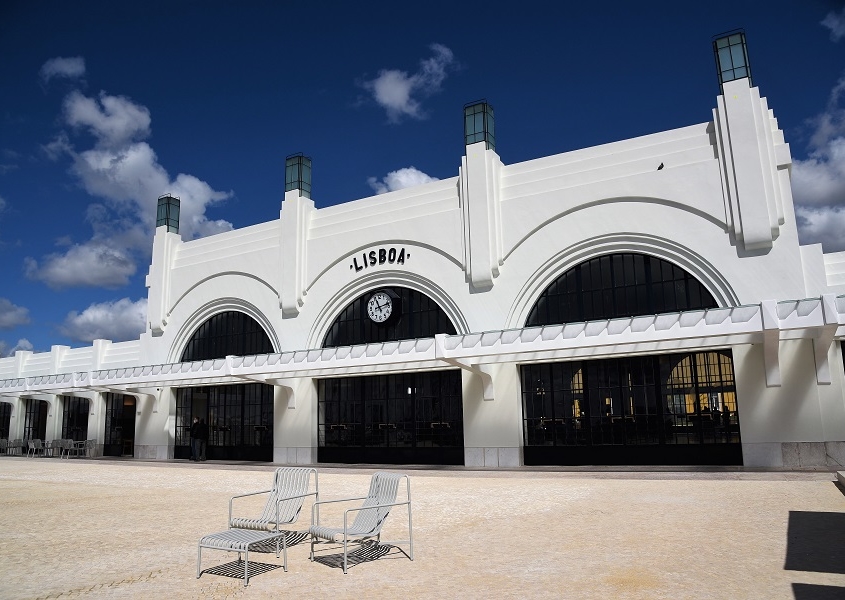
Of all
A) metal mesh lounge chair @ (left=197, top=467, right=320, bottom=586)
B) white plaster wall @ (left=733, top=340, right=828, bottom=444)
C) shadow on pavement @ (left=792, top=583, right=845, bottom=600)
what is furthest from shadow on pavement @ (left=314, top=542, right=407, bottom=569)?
white plaster wall @ (left=733, top=340, right=828, bottom=444)

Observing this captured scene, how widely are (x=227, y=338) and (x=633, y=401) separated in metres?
17.3

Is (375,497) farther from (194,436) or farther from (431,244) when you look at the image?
(194,436)

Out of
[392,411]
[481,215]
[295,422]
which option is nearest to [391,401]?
[392,411]

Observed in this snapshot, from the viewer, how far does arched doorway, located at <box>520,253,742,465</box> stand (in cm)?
1847

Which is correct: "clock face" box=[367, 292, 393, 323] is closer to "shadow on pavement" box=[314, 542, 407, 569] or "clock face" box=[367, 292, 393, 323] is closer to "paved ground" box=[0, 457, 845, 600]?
"paved ground" box=[0, 457, 845, 600]

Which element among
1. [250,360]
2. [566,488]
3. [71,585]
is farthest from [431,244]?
[71,585]

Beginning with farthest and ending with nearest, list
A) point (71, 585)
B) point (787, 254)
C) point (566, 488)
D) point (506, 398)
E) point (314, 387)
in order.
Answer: point (314, 387) < point (506, 398) < point (787, 254) < point (566, 488) < point (71, 585)

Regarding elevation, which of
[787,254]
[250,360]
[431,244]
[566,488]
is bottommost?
[566,488]

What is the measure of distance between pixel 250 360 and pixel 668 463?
565 inches

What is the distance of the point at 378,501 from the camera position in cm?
779

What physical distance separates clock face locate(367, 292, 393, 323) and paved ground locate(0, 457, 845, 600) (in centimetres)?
992

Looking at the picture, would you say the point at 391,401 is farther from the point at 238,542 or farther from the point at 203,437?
the point at 238,542

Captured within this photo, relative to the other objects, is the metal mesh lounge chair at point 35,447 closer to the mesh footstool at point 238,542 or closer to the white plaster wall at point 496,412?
the white plaster wall at point 496,412

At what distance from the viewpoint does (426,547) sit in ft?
26.0
